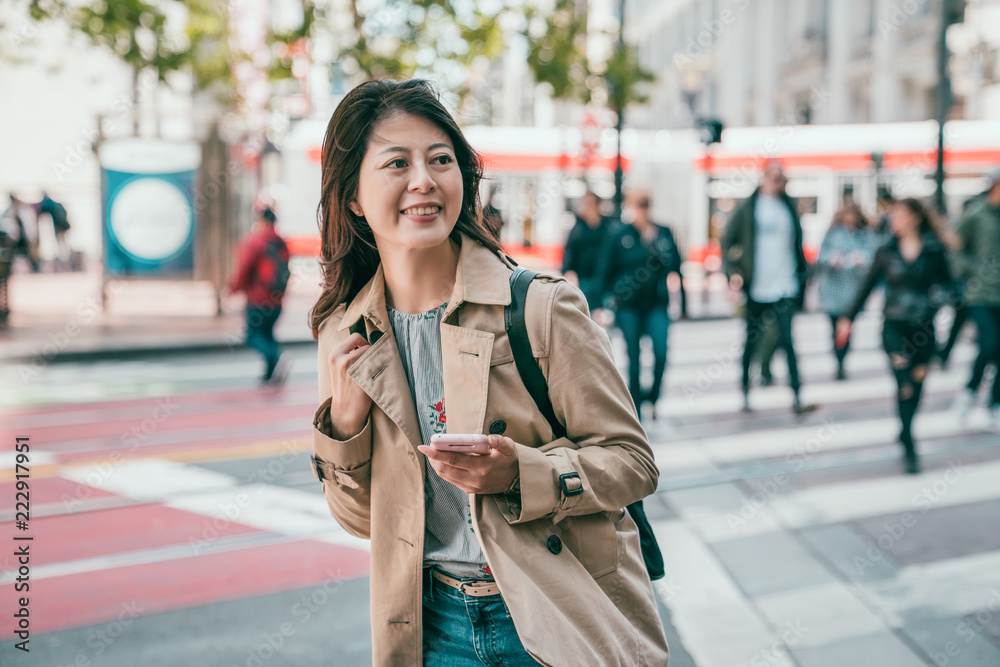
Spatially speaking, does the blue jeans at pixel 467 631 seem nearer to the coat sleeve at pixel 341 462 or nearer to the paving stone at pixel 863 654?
the coat sleeve at pixel 341 462

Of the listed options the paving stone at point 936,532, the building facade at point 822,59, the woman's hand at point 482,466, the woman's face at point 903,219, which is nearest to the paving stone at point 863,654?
the paving stone at point 936,532

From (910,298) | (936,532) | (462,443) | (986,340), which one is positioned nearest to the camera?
(462,443)

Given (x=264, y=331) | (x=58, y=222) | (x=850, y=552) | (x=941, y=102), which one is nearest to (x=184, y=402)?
(x=264, y=331)

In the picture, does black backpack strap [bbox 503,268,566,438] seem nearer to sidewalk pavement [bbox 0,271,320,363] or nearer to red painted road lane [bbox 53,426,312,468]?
red painted road lane [bbox 53,426,312,468]

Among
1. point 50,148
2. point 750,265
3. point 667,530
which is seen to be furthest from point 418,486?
point 50,148

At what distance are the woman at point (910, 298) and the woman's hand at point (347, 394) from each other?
5.15 m

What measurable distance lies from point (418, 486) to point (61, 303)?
16704mm

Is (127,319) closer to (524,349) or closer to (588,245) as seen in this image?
(588,245)

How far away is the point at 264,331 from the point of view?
9.74 metres

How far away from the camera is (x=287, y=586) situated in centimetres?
436

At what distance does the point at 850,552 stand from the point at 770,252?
A: 3.81 metres

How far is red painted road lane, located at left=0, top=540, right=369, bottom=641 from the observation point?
4.09 m

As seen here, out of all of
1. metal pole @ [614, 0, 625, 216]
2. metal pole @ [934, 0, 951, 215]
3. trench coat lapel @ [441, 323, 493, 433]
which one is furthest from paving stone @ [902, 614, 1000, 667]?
metal pole @ [614, 0, 625, 216]

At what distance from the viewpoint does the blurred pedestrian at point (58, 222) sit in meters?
21.0
